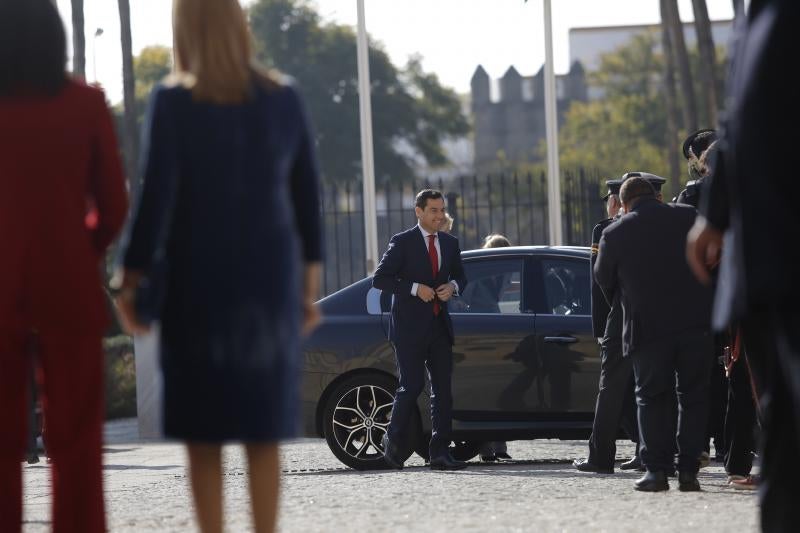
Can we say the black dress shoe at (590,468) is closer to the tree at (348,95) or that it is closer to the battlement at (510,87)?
the tree at (348,95)

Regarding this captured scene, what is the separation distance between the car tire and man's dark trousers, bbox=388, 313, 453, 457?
1.64 feet

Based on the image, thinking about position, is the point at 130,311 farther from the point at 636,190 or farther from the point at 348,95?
the point at 348,95

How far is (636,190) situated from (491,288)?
2.67 meters

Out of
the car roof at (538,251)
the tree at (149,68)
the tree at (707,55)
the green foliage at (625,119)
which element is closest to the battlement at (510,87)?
the green foliage at (625,119)

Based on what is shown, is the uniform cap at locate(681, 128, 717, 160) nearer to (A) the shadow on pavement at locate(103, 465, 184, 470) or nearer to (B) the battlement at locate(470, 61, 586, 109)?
(A) the shadow on pavement at locate(103, 465, 184, 470)

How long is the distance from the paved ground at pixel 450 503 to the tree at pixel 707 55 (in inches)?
924

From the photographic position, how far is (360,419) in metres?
11.8

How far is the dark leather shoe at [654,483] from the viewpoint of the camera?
9.17 meters

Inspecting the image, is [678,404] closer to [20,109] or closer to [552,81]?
[20,109]

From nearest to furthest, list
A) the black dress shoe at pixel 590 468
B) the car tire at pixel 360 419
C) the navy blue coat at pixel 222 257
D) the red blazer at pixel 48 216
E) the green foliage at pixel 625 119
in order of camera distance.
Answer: the navy blue coat at pixel 222 257 → the red blazer at pixel 48 216 → the black dress shoe at pixel 590 468 → the car tire at pixel 360 419 → the green foliage at pixel 625 119

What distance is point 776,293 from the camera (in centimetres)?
376

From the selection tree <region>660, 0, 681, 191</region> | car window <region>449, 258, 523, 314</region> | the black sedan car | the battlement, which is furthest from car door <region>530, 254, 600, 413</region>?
the battlement

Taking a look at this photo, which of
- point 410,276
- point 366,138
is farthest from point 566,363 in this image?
point 366,138

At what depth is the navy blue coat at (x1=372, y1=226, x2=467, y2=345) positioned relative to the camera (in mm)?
11203
